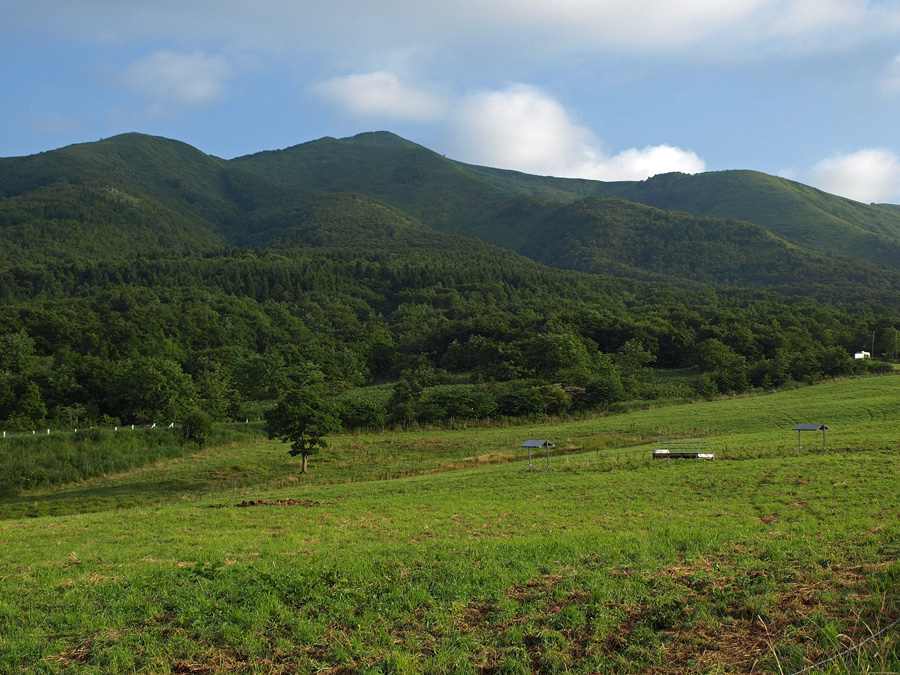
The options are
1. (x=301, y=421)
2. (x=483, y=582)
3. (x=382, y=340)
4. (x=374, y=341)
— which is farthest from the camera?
(x=382, y=340)

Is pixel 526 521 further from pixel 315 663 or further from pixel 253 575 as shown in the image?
pixel 315 663

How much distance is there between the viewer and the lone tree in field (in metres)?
41.1

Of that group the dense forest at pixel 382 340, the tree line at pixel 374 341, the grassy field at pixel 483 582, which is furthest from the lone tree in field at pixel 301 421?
the grassy field at pixel 483 582

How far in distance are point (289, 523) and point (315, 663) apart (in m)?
12.0

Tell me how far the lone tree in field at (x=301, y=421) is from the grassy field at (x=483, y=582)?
643 inches

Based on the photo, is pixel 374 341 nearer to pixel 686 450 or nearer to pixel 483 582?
pixel 686 450

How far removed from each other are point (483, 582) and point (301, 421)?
32.9m

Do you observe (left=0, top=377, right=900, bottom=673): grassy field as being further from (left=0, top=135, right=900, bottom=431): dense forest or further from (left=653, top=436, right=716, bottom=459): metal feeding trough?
(left=0, top=135, right=900, bottom=431): dense forest

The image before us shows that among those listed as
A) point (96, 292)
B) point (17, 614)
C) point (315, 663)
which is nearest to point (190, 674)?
point (315, 663)

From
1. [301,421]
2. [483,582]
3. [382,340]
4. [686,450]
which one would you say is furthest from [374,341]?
[483,582]

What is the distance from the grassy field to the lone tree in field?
16339 millimetres

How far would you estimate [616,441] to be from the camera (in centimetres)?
4341

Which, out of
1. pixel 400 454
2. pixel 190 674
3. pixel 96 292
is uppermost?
pixel 96 292

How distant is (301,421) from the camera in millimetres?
41406
